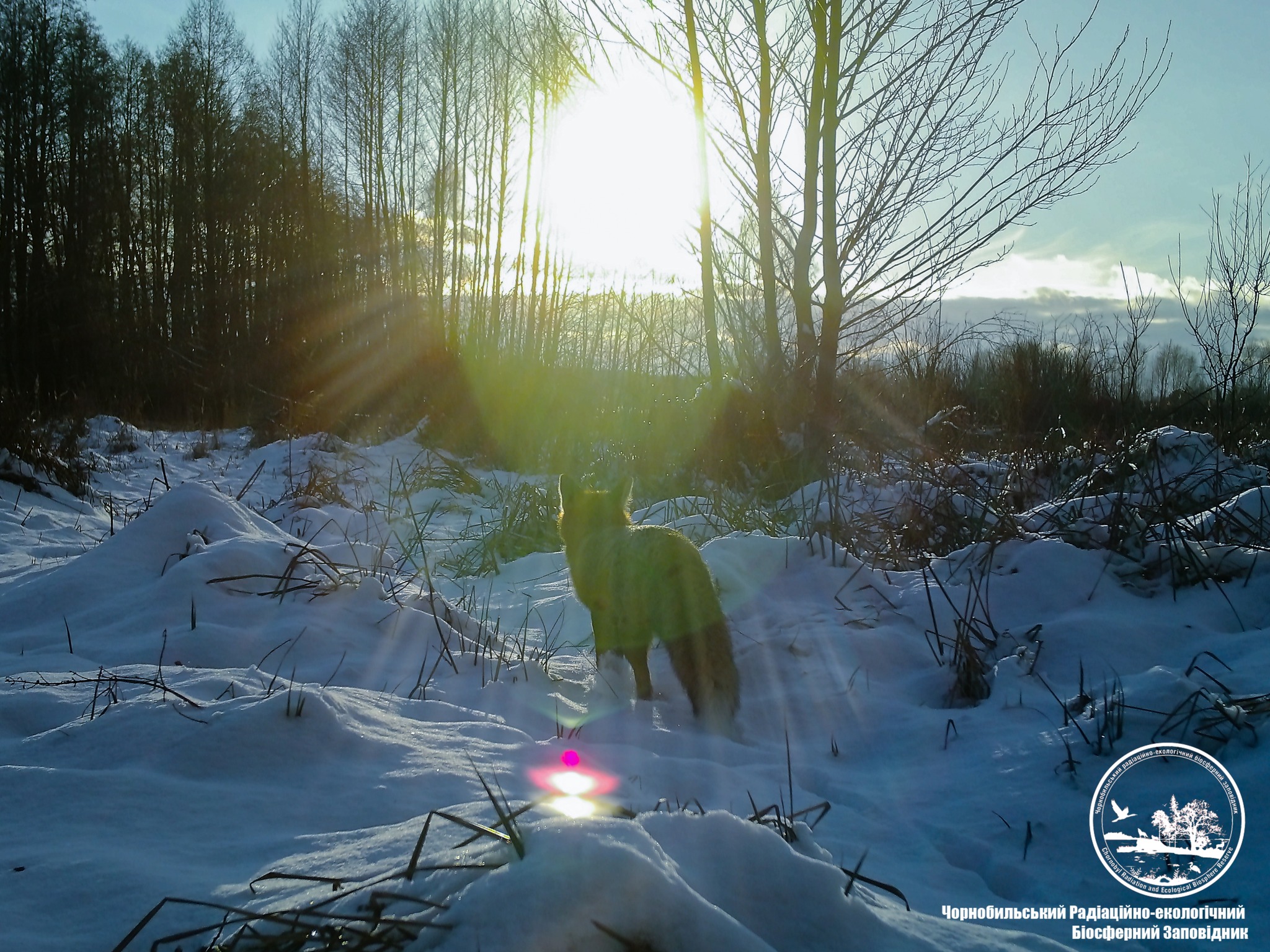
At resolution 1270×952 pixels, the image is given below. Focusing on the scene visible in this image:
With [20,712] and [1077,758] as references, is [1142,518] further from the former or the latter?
[20,712]

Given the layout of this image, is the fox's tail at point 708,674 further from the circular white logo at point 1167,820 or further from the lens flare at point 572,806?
the lens flare at point 572,806

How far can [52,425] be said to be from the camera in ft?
38.2

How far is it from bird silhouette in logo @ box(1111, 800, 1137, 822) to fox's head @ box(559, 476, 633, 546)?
2.74 meters

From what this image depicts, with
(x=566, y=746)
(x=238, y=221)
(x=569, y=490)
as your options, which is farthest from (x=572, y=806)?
(x=238, y=221)

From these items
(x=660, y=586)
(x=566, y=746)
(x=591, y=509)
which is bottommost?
(x=566, y=746)

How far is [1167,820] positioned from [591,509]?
3075 mm

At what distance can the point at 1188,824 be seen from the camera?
1.94 meters

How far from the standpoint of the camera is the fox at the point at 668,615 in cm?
312

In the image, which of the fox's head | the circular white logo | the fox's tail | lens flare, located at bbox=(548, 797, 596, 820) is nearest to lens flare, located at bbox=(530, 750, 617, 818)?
lens flare, located at bbox=(548, 797, 596, 820)

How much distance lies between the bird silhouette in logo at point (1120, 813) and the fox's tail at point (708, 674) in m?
1.36

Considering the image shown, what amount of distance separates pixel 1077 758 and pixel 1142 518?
2207mm

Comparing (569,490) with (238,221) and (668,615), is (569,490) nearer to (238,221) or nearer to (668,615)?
(668,615)

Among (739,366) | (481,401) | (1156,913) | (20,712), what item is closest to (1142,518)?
(1156,913)

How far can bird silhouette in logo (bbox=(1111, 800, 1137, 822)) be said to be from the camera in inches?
80.7
